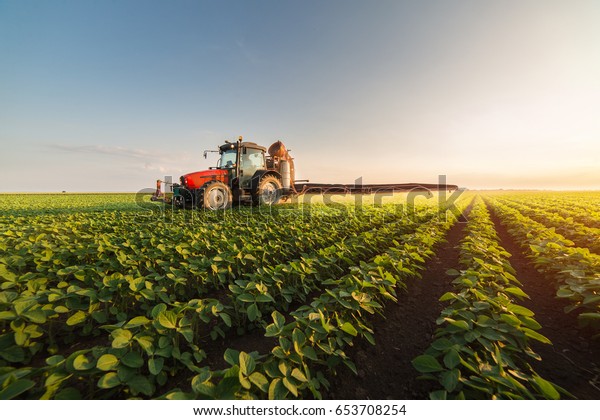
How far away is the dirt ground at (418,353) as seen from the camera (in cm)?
215

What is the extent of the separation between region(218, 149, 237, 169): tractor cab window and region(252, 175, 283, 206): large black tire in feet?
4.88

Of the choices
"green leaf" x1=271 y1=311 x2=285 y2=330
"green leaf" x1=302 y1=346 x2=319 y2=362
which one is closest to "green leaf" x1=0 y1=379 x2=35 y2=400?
"green leaf" x1=271 y1=311 x2=285 y2=330

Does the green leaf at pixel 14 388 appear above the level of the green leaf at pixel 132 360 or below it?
above

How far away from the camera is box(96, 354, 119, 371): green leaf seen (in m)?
1.53

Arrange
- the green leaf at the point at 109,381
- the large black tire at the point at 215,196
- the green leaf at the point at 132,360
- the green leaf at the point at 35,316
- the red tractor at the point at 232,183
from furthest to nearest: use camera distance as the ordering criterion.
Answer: the red tractor at the point at 232,183 → the large black tire at the point at 215,196 → the green leaf at the point at 35,316 → the green leaf at the point at 132,360 → the green leaf at the point at 109,381

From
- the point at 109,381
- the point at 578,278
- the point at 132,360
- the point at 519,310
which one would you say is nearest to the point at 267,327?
the point at 132,360

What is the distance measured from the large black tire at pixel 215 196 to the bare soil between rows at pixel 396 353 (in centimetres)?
777

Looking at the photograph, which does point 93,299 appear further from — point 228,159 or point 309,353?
point 228,159

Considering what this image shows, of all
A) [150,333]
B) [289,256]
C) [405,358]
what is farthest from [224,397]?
[289,256]

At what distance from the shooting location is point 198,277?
382 centimetres

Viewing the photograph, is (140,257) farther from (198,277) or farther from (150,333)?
(150,333)

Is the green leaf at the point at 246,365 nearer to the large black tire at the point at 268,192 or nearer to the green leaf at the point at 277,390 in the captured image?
the green leaf at the point at 277,390

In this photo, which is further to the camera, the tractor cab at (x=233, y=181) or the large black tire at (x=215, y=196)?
the tractor cab at (x=233, y=181)

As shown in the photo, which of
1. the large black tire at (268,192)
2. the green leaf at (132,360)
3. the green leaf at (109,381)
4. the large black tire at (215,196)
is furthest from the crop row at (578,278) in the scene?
the large black tire at (215,196)
